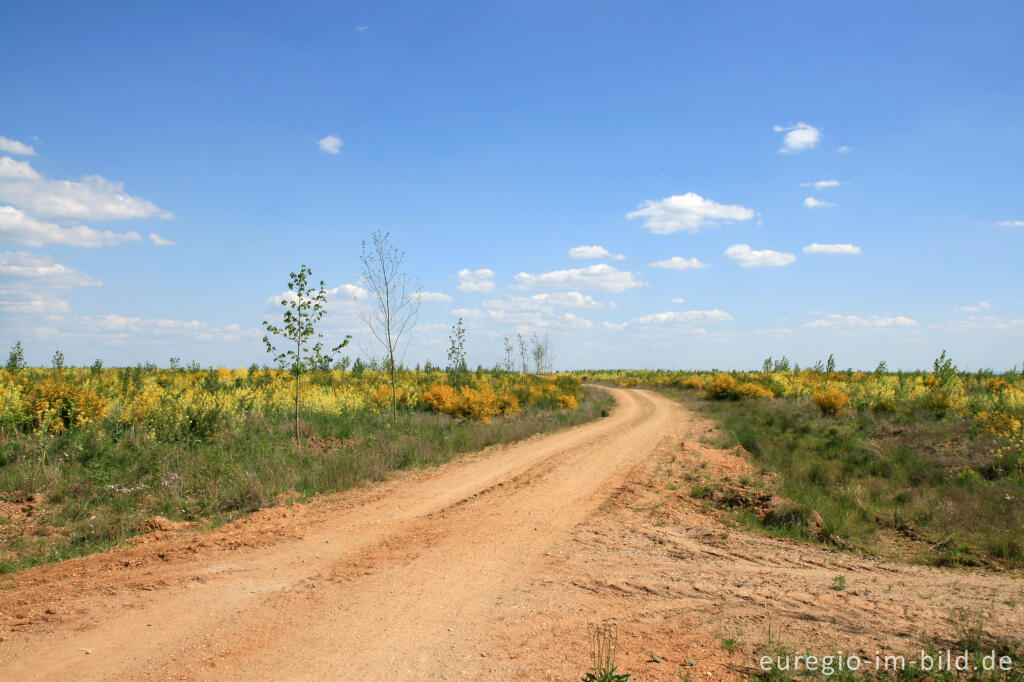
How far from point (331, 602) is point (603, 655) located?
2763 millimetres

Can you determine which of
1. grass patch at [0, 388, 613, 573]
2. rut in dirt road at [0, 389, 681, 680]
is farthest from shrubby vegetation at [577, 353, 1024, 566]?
grass patch at [0, 388, 613, 573]

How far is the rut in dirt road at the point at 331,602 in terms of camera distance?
441 centimetres

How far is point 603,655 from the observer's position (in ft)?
15.2

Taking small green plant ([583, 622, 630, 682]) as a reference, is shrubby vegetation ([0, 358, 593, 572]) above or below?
above

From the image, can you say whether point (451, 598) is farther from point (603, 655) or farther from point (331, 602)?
point (603, 655)

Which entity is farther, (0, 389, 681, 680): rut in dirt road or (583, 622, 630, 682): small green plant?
(0, 389, 681, 680): rut in dirt road

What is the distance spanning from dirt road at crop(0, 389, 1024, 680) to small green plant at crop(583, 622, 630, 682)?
10 cm

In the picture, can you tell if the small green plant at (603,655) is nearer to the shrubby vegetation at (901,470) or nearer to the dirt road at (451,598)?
the dirt road at (451,598)

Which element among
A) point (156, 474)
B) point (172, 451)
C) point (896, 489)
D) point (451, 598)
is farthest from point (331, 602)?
point (896, 489)

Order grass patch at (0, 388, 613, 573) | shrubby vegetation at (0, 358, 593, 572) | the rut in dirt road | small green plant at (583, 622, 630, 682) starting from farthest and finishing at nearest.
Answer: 1. shrubby vegetation at (0, 358, 593, 572)
2. grass patch at (0, 388, 613, 573)
3. the rut in dirt road
4. small green plant at (583, 622, 630, 682)

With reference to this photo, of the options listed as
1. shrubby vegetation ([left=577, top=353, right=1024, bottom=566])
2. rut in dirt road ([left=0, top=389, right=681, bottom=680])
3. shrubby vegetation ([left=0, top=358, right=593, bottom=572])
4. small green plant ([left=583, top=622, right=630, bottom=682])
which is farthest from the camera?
shrubby vegetation ([left=0, top=358, right=593, bottom=572])

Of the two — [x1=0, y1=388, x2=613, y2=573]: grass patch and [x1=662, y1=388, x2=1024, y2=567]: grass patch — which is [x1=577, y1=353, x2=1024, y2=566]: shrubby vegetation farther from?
[x1=0, y1=388, x2=613, y2=573]: grass patch

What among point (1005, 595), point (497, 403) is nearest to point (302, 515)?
point (1005, 595)

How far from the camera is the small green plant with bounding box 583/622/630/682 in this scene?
3.89 meters
